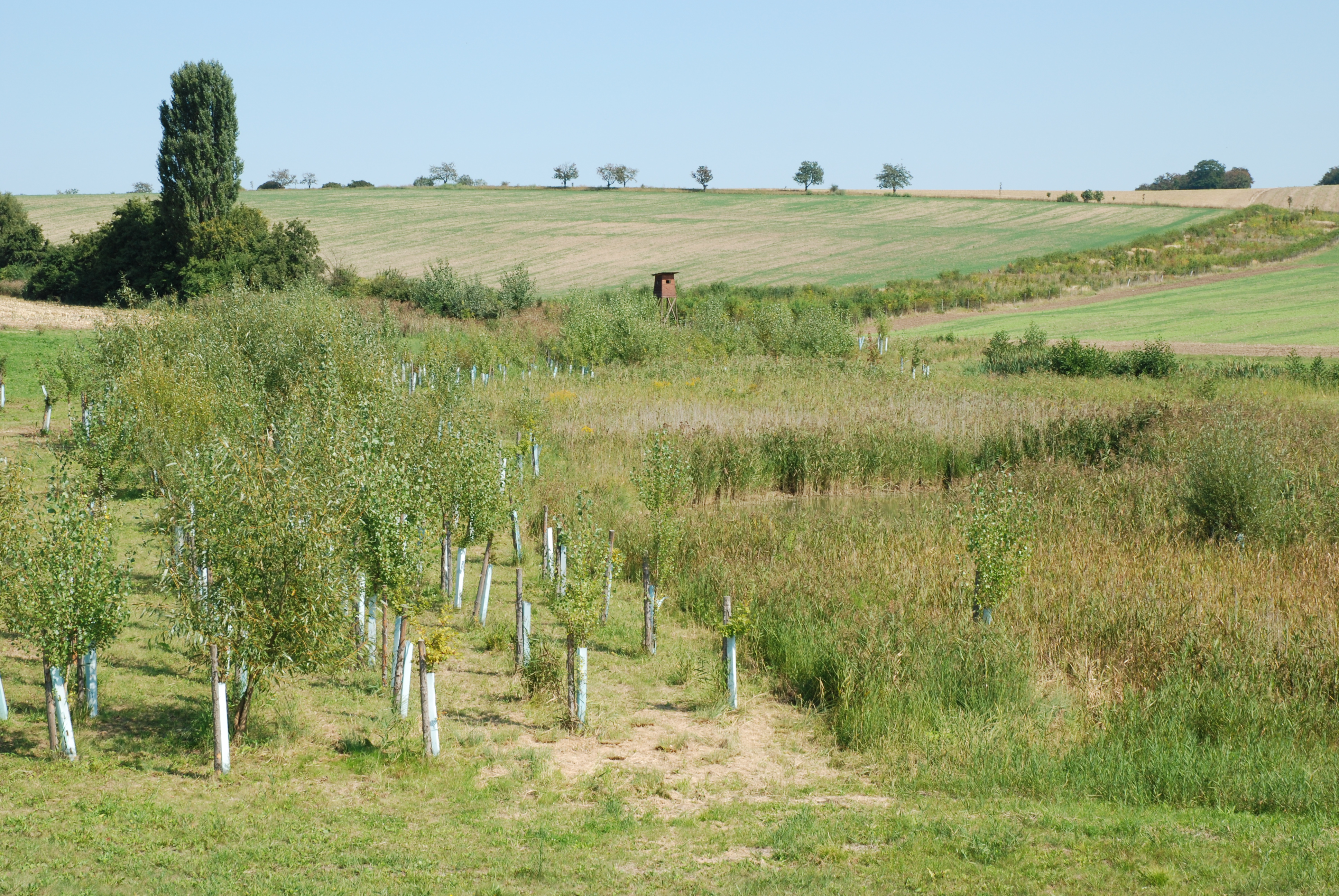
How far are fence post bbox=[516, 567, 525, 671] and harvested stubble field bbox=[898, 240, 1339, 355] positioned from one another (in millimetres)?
38346

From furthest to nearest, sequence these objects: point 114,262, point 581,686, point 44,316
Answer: point 114,262 < point 44,316 < point 581,686

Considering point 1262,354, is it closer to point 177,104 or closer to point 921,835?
point 921,835

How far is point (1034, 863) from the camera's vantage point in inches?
307

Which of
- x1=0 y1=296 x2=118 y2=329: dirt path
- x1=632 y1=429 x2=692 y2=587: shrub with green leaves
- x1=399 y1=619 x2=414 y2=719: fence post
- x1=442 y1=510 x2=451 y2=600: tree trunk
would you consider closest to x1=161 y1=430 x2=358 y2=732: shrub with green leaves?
x1=399 y1=619 x2=414 y2=719: fence post

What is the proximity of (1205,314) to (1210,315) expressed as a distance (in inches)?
15.4

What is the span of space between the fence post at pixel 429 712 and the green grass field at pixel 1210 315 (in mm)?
43190

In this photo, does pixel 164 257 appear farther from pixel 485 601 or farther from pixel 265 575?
pixel 265 575

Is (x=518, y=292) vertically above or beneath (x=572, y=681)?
above

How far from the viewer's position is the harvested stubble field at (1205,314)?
151ft

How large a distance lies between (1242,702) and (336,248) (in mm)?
74785

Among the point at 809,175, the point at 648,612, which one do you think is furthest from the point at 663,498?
the point at 809,175

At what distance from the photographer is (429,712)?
10.0 metres

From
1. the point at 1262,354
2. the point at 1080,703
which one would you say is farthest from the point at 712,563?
Result: the point at 1262,354

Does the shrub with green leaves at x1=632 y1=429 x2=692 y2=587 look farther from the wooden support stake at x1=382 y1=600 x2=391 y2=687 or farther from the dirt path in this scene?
the dirt path
